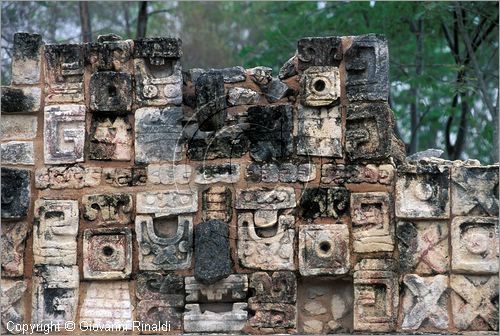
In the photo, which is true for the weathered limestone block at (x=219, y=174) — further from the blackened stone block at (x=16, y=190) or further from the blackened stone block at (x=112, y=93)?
the blackened stone block at (x=16, y=190)

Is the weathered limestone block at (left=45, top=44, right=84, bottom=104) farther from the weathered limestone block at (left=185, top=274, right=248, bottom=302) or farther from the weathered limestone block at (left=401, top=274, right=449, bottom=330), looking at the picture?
the weathered limestone block at (left=401, top=274, right=449, bottom=330)

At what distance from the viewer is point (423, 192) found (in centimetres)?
829

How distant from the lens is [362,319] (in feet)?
27.1

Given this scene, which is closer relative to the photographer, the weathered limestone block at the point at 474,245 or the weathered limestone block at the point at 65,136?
the weathered limestone block at the point at 474,245

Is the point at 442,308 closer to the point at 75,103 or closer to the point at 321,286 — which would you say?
the point at 321,286

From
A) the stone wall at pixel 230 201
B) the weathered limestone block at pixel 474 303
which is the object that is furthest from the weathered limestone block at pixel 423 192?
the weathered limestone block at pixel 474 303

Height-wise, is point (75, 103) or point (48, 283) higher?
point (75, 103)

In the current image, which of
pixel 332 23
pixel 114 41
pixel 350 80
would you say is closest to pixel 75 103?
pixel 114 41

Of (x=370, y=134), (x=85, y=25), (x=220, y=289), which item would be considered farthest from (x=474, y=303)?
(x=85, y=25)

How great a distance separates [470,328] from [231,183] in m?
1.95

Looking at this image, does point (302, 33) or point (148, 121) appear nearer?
point (148, 121)

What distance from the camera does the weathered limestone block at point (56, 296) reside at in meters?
8.41

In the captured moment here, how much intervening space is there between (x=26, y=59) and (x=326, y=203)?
2.42 m

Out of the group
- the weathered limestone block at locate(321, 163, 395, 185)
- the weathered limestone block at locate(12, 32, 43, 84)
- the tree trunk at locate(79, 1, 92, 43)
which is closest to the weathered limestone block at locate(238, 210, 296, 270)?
the weathered limestone block at locate(321, 163, 395, 185)
